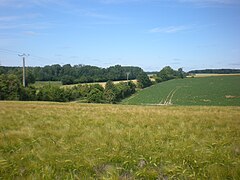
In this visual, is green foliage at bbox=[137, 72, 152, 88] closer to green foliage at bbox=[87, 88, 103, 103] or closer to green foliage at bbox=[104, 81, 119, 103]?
green foliage at bbox=[104, 81, 119, 103]

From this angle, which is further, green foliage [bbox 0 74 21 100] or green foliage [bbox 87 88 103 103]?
green foliage [bbox 87 88 103 103]

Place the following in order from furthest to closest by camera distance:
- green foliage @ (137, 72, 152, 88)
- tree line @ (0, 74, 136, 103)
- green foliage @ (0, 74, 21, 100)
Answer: green foliage @ (137, 72, 152, 88) < tree line @ (0, 74, 136, 103) < green foliage @ (0, 74, 21, 100)

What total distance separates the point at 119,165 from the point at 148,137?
86.4 inches

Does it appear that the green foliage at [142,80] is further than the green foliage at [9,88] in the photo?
Yes

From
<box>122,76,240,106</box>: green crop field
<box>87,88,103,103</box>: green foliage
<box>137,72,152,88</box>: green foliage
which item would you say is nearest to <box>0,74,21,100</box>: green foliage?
<box>87,88,103,103</box>: green foliage

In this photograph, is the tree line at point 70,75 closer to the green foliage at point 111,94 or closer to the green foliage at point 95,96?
the green foliage at point 111,94

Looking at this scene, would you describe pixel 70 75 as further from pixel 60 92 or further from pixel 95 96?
pixel 60 92

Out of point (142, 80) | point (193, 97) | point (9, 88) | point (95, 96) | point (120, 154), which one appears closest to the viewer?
point (120, 154)

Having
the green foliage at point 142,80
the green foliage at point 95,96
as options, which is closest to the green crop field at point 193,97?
the green foliage at point 95,96

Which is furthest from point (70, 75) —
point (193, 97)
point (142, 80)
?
point (193, 97)

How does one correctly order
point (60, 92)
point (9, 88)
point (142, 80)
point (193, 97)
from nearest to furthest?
1. point (9, 88)
2. point (193, 97)
3. point (60, 92)
4. point (142, 80)

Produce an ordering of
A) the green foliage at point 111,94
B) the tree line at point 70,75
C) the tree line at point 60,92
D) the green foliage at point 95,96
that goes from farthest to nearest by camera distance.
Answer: the tree line at point 70,75 → the green foliage at point 95,96 → the green foliage at point 111,94 → the tree line at point 60,92

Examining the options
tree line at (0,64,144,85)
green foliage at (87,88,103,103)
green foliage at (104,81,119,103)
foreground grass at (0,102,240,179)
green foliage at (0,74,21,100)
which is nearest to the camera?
foreground grass at (0,102,240,179)

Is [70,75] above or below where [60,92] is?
above
